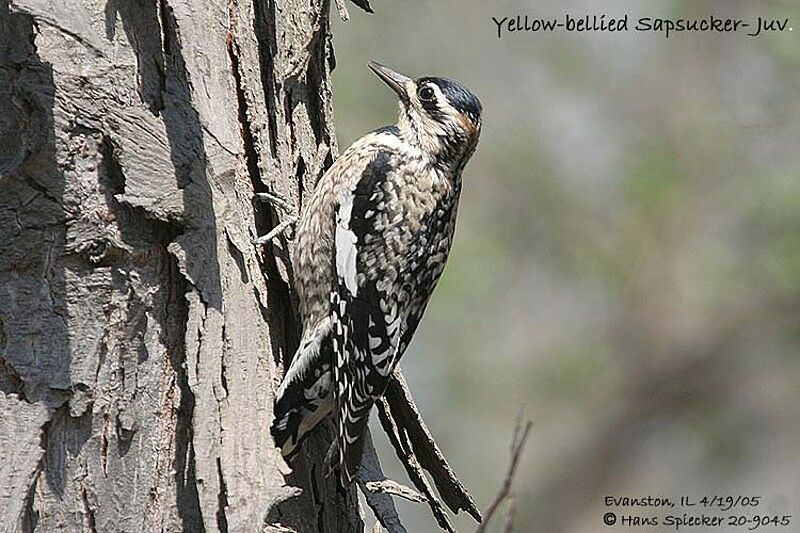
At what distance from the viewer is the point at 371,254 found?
402 cm

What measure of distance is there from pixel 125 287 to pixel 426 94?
1.78 meters

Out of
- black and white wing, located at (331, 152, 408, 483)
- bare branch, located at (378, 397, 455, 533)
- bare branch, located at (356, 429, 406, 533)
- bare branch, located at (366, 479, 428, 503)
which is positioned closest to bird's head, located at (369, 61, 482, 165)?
black and white wing, located at (331, 152, 408, 483)

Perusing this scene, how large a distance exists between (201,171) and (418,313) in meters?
1.22

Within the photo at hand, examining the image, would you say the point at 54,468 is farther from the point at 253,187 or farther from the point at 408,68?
the point at 408,68

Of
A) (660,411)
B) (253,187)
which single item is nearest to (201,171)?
(253,187)

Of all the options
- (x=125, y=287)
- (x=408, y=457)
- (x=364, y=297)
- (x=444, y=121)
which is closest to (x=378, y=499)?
(x=408, y=457)

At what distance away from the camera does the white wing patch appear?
13.0 ft

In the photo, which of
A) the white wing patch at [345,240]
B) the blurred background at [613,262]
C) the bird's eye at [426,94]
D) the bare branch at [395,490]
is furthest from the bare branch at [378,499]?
the blurred background at [613,262]

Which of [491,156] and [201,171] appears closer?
[201,171]

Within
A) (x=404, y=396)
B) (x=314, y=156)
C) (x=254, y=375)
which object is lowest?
(x=254, y=375)

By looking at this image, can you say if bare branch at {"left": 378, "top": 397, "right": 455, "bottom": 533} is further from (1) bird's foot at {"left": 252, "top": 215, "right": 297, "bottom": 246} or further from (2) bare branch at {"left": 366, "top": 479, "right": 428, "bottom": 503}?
(1) bird's foot at {"left": 252, "top": 215, "right": 297, "bottom": 246}

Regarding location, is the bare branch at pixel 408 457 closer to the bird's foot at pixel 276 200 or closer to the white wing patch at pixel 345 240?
the white wing patch at pixel 345 240

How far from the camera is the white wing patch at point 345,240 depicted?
3.97m

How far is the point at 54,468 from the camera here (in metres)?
2.84
